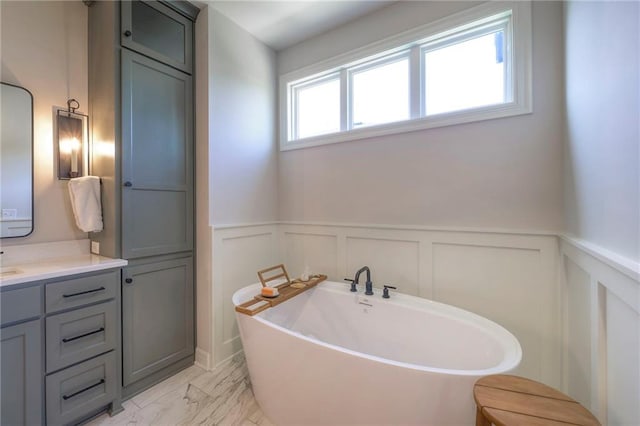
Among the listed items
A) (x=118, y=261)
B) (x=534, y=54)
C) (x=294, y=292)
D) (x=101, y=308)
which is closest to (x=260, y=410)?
(x=294, y=292)

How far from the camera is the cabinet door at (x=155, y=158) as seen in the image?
1.78 meters

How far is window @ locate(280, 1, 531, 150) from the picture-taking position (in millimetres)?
1688

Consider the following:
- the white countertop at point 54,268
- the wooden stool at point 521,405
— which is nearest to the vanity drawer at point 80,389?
the white countertop at point 54,268

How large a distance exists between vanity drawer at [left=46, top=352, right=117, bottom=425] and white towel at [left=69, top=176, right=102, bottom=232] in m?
0.86

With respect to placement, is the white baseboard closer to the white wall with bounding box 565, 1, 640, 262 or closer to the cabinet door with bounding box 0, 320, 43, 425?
the cabinet door with bounding box 0, 320, 43, 425

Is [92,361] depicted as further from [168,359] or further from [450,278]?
[450,278]

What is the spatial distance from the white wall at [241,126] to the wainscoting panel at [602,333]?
227cm

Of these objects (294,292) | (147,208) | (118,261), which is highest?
(147,208)

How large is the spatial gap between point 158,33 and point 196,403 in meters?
2.69

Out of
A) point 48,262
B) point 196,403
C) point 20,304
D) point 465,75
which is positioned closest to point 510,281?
point 465,75

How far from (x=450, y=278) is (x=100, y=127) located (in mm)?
2786

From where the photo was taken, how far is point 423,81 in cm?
203

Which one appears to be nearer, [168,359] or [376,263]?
[168,359]

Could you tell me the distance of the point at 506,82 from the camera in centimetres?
173
